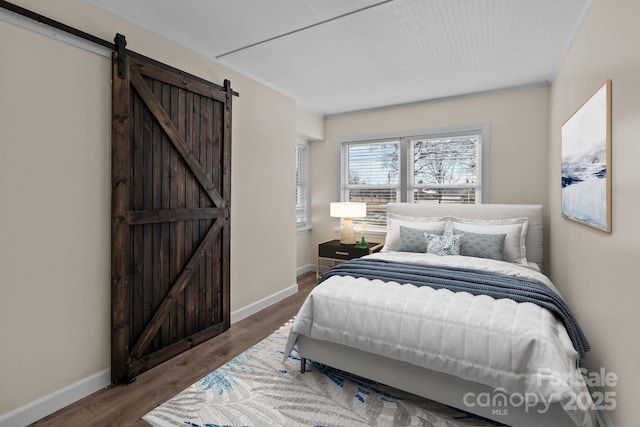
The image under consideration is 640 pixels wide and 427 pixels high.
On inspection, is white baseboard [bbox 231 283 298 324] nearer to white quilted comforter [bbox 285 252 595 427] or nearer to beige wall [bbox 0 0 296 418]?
white quilted comforter [bbox 285 252 595 427]

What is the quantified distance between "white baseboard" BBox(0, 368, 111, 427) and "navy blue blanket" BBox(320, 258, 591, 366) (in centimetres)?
177

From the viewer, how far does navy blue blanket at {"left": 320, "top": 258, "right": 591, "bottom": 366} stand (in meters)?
1.94

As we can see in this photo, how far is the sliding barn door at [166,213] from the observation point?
2256 millimetres

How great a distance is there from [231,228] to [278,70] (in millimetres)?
1738

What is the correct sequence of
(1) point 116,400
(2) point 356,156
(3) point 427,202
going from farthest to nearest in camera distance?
(2) point 356,156, (3) point 427,202, (1) point 116,400

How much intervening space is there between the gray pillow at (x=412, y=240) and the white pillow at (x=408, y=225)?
8 cm

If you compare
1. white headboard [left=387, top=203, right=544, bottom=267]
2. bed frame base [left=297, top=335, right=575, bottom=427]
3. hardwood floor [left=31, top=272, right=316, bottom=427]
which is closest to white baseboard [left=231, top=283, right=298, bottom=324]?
hardwood floor [left=31, top=272, right=316, bottom=427]

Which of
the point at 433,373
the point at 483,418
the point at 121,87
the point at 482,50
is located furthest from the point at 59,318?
the point at 482,50

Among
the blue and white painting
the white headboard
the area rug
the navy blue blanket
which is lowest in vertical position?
the area rug

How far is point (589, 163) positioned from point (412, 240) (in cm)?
184

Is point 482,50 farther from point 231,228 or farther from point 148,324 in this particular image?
point 148,324

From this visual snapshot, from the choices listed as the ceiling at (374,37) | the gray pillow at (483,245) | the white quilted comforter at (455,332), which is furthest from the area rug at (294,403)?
the ceiling at (374,37)

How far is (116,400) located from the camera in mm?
2076

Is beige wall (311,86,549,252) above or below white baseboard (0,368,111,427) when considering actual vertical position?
above
